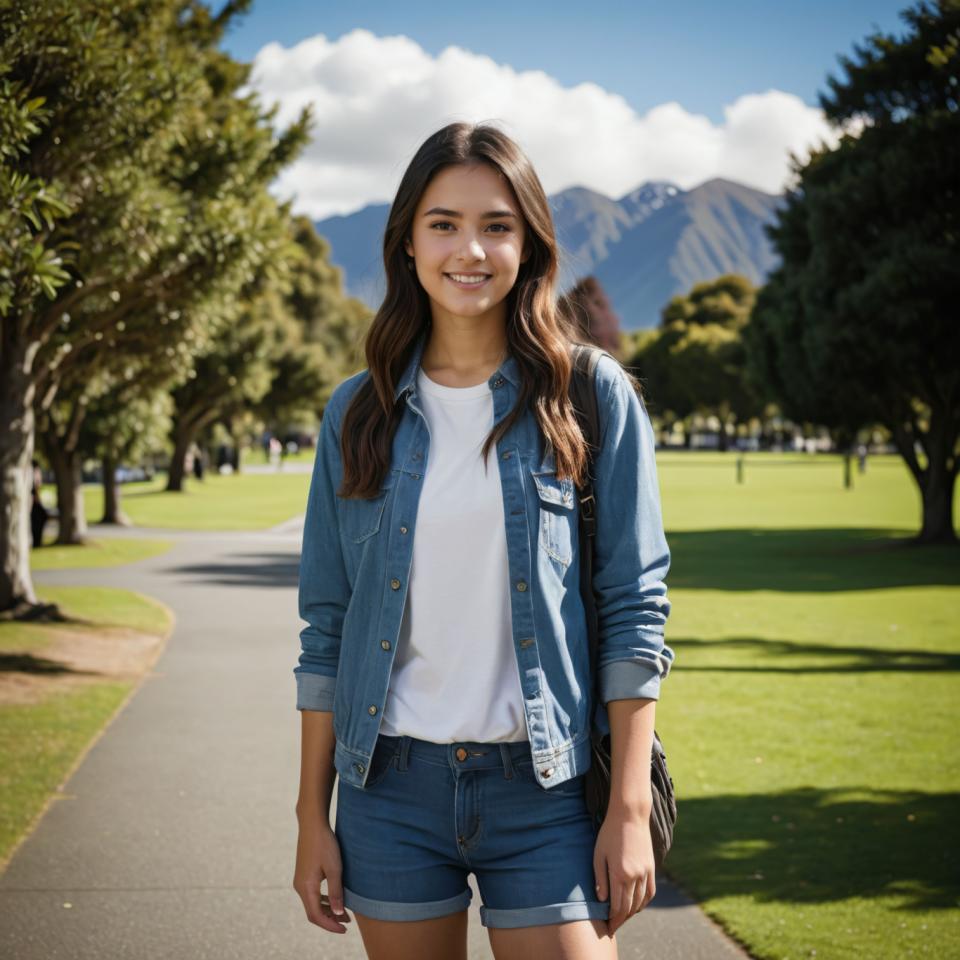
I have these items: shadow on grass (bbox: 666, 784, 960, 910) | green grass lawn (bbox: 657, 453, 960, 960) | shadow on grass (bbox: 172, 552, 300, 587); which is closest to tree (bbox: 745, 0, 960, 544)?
green grass lawn (bbox: 657, 453, 960, 960)

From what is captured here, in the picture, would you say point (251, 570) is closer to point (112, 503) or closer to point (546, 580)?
point (112, 503)

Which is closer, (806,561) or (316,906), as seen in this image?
(316,906)

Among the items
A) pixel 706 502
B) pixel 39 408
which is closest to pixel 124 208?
pixel 39 408

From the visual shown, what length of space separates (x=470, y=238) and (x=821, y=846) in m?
4.48

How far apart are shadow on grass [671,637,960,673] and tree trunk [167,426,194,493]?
3157 cm

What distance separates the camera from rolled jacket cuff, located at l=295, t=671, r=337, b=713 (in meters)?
2.46

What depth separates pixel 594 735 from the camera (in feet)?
7.61

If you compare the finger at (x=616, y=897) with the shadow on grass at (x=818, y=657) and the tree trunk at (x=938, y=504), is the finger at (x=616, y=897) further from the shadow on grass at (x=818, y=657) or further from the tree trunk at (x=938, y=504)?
the tree trunk at (x=938, y=504)

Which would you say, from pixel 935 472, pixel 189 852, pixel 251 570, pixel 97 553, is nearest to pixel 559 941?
pixel 189 852

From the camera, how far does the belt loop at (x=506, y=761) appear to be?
222 cm

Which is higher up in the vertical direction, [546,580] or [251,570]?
[546,580]

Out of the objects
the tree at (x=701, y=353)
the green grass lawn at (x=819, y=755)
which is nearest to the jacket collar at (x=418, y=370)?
the green grass lawn at (x=819, y=755)

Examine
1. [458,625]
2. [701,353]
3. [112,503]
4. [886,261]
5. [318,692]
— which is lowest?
[112,503]

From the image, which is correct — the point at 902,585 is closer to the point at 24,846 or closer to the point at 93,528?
the point at 24,846
